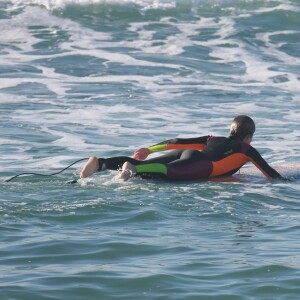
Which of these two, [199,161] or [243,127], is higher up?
[243,127]

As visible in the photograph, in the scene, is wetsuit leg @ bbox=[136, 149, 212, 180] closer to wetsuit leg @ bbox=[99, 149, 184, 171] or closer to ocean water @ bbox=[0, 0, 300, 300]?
wetsuit leg @ bbox=[99, 149, 184, 171]

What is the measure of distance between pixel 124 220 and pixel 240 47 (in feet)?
42.8

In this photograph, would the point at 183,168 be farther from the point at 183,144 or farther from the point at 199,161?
the point at 183,144

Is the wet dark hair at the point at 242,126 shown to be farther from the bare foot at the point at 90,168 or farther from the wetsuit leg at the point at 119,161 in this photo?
the bare foot at the point at 90,168

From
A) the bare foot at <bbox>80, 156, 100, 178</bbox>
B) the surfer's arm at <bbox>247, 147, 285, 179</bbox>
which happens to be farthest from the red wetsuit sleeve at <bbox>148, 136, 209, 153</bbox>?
the bare foot at <bbox>80, 156, 100, 178</bbox>

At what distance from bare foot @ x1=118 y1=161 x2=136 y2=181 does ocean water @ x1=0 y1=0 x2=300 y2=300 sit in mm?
143

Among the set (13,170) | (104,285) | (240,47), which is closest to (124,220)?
(104,285)

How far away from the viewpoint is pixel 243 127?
8.96 meters

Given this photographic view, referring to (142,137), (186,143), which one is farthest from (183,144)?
(142,137)

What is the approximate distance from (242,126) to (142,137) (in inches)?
130

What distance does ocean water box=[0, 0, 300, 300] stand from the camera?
5387mm

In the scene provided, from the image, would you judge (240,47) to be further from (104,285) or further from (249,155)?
(104,285)

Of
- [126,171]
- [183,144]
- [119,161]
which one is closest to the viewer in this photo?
[126,171]

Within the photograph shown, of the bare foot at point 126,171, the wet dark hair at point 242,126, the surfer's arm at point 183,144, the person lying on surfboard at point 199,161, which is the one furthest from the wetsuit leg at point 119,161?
the wet dark hair at point 242,126
